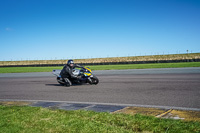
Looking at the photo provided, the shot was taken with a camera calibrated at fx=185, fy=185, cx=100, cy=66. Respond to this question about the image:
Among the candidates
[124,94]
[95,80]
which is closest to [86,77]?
[95,80]

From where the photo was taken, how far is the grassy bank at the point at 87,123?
3.39 meters

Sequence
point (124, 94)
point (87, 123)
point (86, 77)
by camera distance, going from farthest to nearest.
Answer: point (86, 77), point (124, 94), point (87, 123)

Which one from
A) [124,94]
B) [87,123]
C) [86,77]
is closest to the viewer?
[87,123]

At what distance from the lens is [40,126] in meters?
3.66

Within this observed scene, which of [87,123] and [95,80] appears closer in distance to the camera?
[87,123]

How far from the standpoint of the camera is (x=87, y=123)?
3.72m

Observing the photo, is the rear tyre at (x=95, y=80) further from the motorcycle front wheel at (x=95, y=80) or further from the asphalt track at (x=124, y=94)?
the asphalt track at (x=124, y=94)

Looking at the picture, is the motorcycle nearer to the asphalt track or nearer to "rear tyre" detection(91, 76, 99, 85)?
"rear tyre" detection(91, 76, 99, 85)

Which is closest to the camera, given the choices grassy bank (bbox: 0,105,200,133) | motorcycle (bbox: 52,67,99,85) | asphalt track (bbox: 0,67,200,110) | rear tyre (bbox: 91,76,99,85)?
grassy bank (bbox: 0,105,200,133)

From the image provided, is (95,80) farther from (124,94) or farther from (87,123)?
(87,123)

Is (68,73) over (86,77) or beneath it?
over

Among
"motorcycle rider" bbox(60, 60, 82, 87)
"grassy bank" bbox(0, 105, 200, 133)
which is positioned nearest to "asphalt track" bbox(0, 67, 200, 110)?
"motorcycle rider" bbox(60, 60, 82, 87)

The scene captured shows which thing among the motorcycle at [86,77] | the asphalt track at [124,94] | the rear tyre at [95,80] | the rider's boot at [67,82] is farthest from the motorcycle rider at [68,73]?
the rear tyre at [95,80]

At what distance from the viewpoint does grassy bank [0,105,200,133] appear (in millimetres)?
3389
